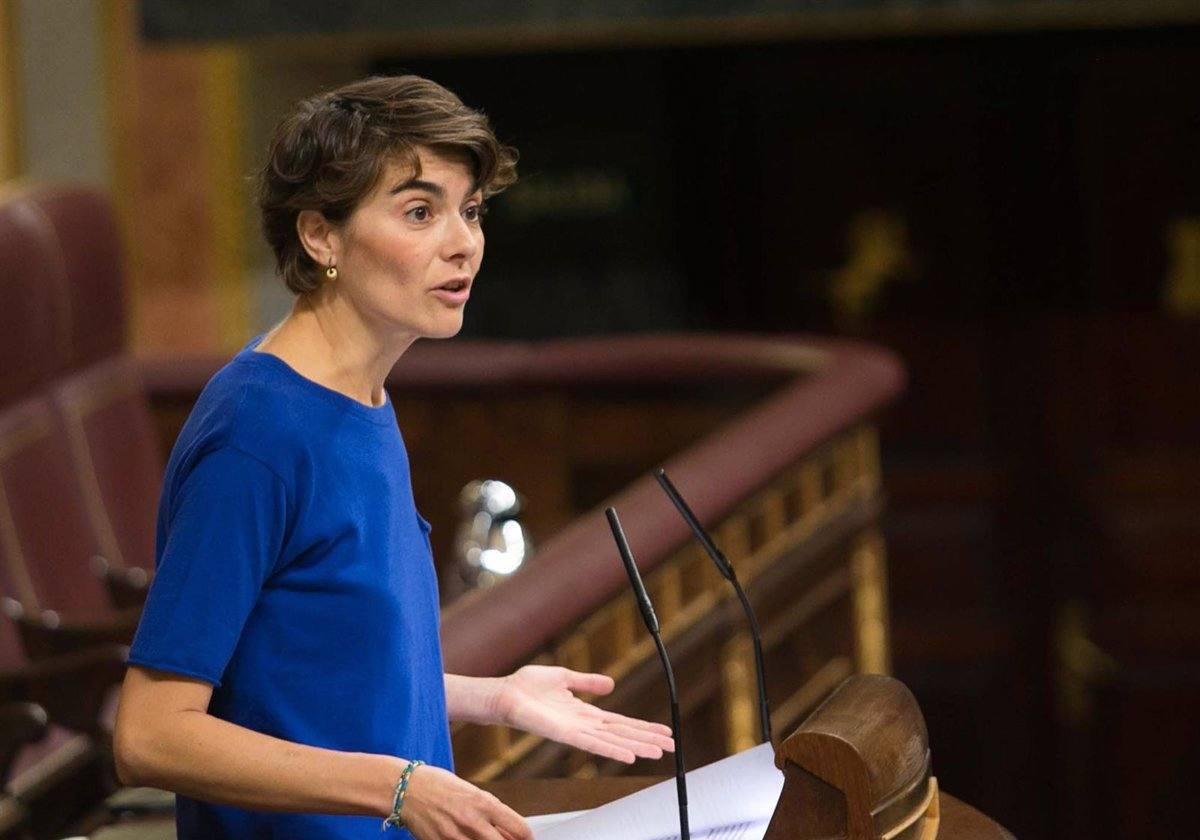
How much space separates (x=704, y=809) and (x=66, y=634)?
2.14 metres

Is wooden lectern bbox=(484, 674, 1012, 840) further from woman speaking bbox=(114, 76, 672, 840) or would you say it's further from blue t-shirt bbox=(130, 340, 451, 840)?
blue t-shirt bbox=(130, 340, 451, 840)

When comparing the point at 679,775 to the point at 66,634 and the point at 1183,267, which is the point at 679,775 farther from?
the point at 1183,267

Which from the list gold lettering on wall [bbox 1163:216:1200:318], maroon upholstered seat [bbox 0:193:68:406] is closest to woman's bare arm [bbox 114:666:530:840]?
maroon upholstered seat [bbox 0:193:68:406]

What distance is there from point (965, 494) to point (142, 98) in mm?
2795

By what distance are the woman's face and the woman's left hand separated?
1.01 feet

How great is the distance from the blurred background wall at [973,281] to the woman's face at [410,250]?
177 inches

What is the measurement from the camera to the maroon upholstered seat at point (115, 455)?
164 inches

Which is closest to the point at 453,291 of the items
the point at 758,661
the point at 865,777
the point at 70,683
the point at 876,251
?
the point at 758,661

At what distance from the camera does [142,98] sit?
5648 millimetres

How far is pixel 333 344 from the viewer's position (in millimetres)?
1469

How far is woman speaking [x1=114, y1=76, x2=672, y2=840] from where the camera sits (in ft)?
4.33

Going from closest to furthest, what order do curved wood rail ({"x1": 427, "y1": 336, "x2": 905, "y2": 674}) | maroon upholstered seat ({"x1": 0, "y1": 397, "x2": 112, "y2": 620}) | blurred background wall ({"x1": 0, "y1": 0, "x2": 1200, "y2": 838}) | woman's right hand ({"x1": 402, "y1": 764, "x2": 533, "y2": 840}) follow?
woman's right hand ({"x1": 402, "y1": 764, "x2": 533, "y2": 840}) < curved wood rail ({"x1": 427, "y1": 336, "x2": 905, "y2": 674}) < maroon upholstered seat ({"x1": 0, "y1": 397, "x2": 112, "y2": 620}) < blurred background wall ({"x1": 0, "y1": 0, "x2": 1200, "y2": 838})

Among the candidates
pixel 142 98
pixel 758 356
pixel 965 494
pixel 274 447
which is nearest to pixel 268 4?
pixel 142 98

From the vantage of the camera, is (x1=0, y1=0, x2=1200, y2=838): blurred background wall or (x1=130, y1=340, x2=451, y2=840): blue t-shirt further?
(x1=0, y1=0, x2=1200, y2=838): blurred background wall
